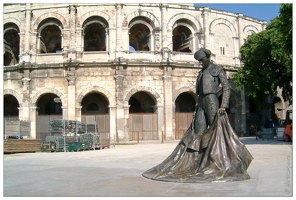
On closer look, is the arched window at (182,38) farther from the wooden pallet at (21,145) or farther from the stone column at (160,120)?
the wooden pallet at (21,145)

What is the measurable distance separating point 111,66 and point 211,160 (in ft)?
56.8

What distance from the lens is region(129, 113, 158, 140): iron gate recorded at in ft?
76.9

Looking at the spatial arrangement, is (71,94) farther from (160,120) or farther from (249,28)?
(249,28)

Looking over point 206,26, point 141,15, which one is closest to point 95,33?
point 141,15

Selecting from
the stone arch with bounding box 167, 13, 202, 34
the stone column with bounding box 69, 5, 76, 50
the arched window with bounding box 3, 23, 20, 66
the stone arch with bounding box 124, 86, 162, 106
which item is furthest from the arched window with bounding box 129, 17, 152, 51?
the arched window with bounding box 3, 23, 20, 66

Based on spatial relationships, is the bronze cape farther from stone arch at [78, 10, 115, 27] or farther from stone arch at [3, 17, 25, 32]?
stone arch at [3, 17, 25, 32]

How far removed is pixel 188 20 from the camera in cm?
2456

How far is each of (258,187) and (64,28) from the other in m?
20.2

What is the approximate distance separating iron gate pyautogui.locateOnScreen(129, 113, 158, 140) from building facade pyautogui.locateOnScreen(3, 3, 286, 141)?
65mm

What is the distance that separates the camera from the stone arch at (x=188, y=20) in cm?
2389

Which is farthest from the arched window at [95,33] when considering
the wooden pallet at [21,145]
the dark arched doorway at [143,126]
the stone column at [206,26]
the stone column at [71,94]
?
the wooden pallet at [21,145]

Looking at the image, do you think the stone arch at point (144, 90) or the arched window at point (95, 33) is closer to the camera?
the stone arch at point (144, 90)

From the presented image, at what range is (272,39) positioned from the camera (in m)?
20.2

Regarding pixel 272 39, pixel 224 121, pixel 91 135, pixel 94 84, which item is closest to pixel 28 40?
pixel 94 84
